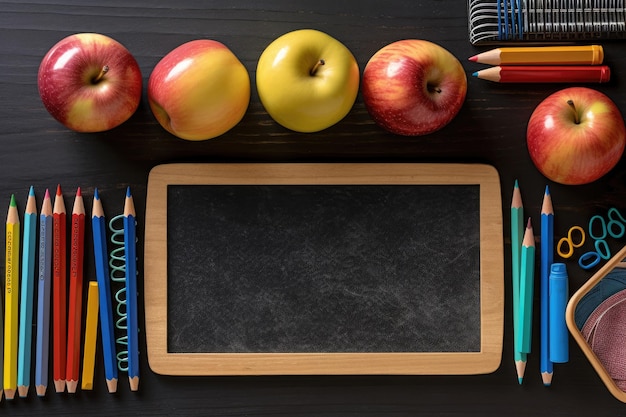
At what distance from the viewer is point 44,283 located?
96cm

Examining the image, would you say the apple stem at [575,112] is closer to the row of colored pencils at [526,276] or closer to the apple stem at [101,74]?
the row of colored pencils at [526,276]

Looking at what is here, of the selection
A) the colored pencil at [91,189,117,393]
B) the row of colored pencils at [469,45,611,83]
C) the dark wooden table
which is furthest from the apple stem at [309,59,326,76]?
the colored pencil at [91,189,117,393]

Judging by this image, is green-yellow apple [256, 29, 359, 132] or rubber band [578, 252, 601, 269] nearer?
green-yellow apple [256, 29, 359, 132]

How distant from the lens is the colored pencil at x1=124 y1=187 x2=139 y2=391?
95 centimetres

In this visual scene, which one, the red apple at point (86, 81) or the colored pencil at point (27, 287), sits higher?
the red apple at point (86, 81)

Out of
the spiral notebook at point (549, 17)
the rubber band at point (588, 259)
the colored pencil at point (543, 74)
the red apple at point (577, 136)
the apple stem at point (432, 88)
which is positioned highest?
the spiral notebook at point (549, 17)

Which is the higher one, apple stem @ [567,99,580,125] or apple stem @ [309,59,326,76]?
apple stem @ [309,59,326,76]

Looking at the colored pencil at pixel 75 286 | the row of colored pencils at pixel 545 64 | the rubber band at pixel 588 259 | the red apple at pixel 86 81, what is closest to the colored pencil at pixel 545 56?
the row of colored pencils at pixel 545 64

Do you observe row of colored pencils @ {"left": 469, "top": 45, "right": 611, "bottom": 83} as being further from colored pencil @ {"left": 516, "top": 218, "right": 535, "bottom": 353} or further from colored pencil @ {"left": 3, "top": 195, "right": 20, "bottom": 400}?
colored pencil @ {"left": 3, "top": 195, "right": 20, "bottom": 400}

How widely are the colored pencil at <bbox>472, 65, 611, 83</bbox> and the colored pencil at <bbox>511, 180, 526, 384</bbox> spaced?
0.13 m

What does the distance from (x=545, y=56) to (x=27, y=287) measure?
721mm

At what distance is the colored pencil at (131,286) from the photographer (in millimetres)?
954

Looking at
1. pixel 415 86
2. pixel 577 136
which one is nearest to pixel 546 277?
pixel 577 136

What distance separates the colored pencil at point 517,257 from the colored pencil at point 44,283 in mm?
594
